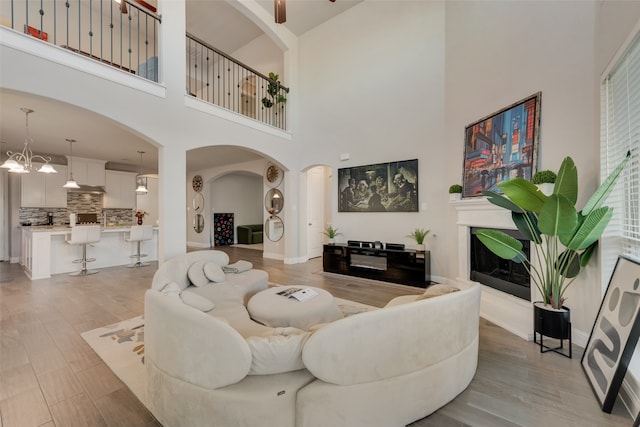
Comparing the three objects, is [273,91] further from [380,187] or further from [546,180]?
[546,180]

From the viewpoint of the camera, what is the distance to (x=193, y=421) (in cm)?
133

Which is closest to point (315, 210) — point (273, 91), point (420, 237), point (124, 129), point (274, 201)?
point (274, 201)

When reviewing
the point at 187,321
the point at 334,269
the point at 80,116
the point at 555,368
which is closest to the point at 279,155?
the point at 334,269

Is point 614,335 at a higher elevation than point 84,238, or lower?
lower

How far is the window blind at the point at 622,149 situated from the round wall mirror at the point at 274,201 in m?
5.72

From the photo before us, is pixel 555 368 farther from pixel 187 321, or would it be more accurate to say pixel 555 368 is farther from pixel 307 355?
pixel 187 321

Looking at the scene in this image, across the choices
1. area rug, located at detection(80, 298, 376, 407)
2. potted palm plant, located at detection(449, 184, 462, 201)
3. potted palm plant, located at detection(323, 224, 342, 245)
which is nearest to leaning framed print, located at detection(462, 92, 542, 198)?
potted palm plant, located at detection(449, 184, 462, 201)

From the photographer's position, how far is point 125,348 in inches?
92.4

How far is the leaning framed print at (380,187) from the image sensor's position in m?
4.70

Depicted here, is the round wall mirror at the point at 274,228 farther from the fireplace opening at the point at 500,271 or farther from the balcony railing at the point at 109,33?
the fireplace opening at the point at 500,271

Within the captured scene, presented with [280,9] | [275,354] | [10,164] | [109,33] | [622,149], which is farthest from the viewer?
[109,33]

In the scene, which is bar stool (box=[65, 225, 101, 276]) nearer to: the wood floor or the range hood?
the wood floor

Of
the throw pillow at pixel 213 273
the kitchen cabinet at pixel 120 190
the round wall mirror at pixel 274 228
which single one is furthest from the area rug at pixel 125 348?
the kitchen cabinet at pixel 120 190

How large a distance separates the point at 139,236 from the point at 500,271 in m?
6.64
